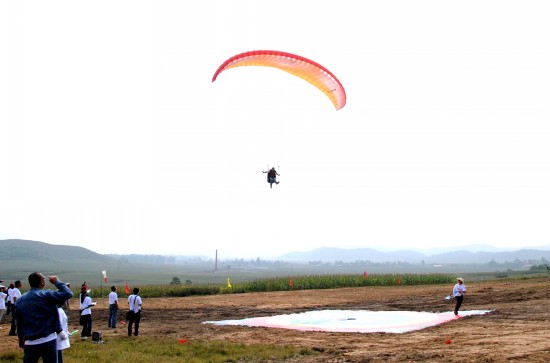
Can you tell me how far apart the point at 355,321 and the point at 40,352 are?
14855 millimetres

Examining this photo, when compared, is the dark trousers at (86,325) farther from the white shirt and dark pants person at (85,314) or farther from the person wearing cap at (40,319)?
the person wearing cap at (40,319)

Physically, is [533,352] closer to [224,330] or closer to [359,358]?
[359,358]

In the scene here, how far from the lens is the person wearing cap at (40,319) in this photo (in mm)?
8500

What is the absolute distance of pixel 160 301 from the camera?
3503 cm

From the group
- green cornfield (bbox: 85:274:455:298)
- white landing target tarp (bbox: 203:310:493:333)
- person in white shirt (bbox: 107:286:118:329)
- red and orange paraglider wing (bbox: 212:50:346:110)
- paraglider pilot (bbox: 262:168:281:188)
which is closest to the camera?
white landing target tarp (bbox: 203:310:493:333)

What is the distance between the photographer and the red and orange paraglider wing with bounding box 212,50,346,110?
22375 mm

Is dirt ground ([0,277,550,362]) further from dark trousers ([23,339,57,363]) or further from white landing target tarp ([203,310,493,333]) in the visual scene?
dark trousers ([23,339,57,363])

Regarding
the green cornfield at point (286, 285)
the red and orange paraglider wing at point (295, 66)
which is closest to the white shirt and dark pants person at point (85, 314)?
the red and orange paraglider wing at point (295, 66)

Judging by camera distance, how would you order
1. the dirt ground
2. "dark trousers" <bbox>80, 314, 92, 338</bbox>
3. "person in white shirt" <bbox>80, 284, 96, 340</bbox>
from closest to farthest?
1. the dirt ground
2. "person in white shirt" <bbox>80, 284, 96, 340</bbox>
3. "dark trousers" <bbox>80, 314, 92, 338</bbox>

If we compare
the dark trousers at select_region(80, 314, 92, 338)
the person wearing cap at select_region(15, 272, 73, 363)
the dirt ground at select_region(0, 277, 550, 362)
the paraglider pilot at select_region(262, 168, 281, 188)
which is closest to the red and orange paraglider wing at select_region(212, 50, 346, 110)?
the paraglider pilot at select_region(262, 168, 281, 188)

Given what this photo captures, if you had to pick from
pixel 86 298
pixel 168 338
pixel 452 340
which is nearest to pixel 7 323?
pixel 86 298

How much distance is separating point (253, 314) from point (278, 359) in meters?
11.7

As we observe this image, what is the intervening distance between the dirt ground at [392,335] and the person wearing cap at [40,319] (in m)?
6.98

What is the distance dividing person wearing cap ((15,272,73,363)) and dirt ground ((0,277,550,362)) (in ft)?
22.9
